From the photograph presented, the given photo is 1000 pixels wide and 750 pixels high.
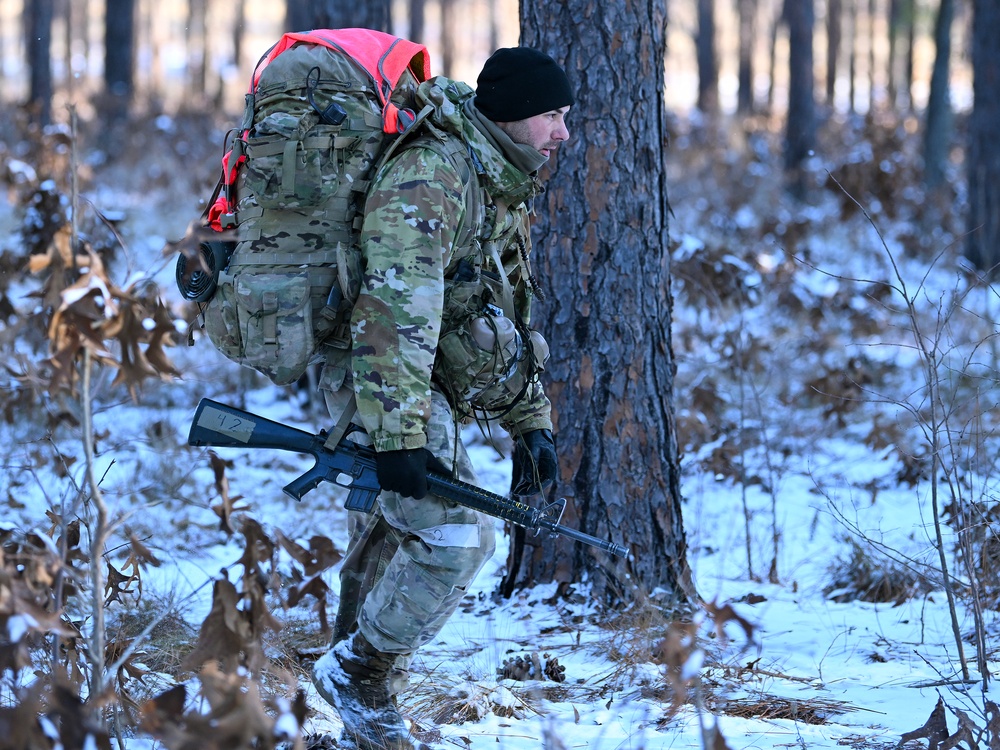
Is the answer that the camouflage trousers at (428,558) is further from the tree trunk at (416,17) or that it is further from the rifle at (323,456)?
Answer: the tree trunk at (416,17)

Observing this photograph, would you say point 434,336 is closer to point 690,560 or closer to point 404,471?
point 404,471

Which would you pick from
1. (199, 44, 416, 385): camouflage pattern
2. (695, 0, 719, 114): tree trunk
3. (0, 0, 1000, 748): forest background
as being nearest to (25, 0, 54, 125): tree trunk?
(0, 0, 1000, 748): forest background

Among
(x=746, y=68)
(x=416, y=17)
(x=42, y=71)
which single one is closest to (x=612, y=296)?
(x=42, y=71)

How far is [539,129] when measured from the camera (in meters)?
2.85

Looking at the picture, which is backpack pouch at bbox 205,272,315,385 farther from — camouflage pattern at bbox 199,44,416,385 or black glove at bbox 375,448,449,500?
black glove at bbox 375,448,449,500

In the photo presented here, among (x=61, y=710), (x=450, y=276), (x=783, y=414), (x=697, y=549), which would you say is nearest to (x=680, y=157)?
(x=783, y=414)

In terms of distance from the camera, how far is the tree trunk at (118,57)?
595 inches

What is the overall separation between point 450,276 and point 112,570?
1208mm

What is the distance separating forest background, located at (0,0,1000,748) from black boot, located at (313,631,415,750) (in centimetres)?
16

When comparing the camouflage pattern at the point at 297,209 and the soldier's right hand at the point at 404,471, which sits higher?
the camouflage pattern at the point at 297,209

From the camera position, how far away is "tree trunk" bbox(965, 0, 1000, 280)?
9.69 m

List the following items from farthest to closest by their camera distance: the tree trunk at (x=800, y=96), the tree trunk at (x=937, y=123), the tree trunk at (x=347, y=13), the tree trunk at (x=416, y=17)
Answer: the tree trunk at (x=416, y=17), the tree trunk at (x=800, y=96), the tree trunk at (x=937, y=123), the tree trunk at (x=347, y=13)

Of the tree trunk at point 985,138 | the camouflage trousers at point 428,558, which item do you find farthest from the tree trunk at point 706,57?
the camouflage trousers at point 428,558

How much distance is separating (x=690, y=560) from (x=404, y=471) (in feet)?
7.95
